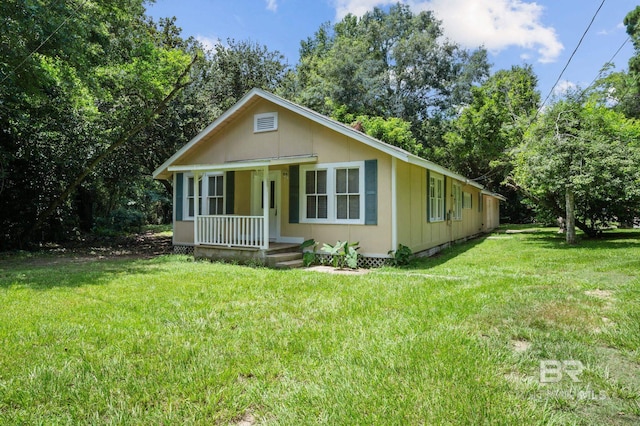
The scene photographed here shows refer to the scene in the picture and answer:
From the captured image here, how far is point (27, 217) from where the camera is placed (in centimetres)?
1277

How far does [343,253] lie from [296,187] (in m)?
2.32

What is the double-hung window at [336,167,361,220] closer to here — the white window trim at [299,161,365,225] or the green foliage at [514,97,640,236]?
the white window trim at [299,161,365,225]

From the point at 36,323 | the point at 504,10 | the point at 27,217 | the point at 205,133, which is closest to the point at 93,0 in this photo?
the point at 205,133

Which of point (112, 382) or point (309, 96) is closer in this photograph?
point (112, 382)

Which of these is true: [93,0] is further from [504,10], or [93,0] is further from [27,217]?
[504,10]

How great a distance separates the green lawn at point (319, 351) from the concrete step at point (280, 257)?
2334mm

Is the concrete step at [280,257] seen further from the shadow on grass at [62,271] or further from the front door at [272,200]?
the shadow on grass at [62,271]

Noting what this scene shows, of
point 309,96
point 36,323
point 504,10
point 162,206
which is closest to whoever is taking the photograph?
point 36,323

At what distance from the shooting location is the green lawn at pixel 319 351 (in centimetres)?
250

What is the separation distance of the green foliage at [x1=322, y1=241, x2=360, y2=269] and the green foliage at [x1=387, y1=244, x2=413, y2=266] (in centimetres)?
84

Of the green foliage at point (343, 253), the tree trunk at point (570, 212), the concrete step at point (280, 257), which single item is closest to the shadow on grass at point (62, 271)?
the concrete step at point (280, 257)

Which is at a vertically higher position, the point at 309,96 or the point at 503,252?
the point at 309,96

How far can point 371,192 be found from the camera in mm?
9016

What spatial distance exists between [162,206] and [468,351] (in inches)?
1238
